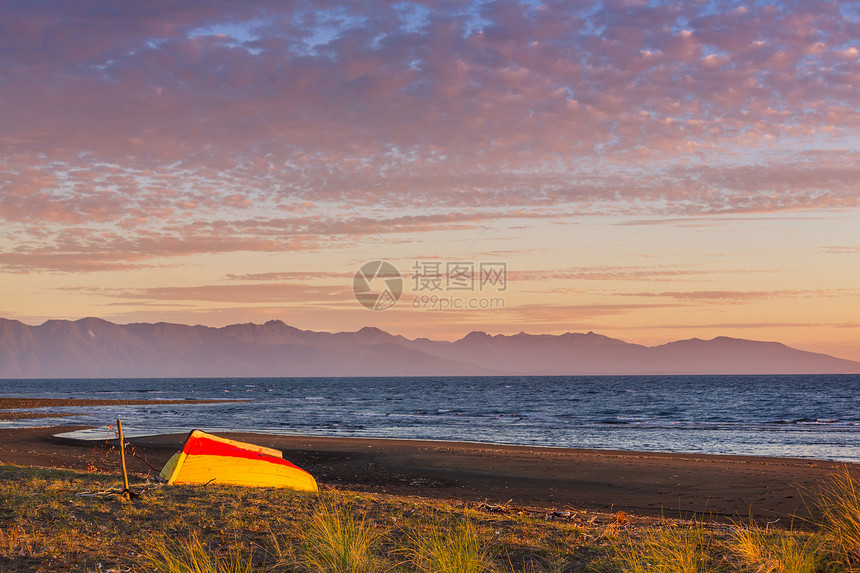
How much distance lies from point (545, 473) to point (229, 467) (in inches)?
407

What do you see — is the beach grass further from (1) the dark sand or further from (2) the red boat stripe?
(1) the dark sand

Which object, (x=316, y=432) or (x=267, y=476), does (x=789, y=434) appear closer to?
(x=316, y=432)

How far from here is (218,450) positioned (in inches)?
574

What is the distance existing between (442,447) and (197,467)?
15.7 meters

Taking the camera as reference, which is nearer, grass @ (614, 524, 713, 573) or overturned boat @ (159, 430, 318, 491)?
grass @ (614, 524, 713, 573)

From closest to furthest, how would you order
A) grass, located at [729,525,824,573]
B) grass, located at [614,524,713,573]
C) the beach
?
grass, located at [614,524,713,573] < grass, located at [729,525,824,573] < the beach

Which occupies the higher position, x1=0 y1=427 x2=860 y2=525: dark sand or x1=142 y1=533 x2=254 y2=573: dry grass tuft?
x1=142 y1=533 x2=254 y2=573: dry grass tuft

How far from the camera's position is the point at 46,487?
39.8ft

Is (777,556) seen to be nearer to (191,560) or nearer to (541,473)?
(191,560)

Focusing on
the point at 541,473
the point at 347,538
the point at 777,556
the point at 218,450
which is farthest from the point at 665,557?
the point at 541,473

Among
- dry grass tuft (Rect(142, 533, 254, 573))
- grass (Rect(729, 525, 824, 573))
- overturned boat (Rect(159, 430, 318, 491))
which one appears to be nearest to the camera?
dry grass tuft (Rect(142, 533, 254, 573))

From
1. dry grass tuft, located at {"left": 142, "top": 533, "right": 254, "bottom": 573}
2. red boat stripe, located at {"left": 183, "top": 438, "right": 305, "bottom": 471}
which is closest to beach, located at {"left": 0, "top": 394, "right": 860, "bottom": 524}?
red boat stripe, located at {"left": 183, "top": 438, "right": 305, "bottom": 471}

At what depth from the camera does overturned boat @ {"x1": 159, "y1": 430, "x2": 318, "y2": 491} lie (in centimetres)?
1405

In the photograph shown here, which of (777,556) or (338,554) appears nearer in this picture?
Result: (338,554)
